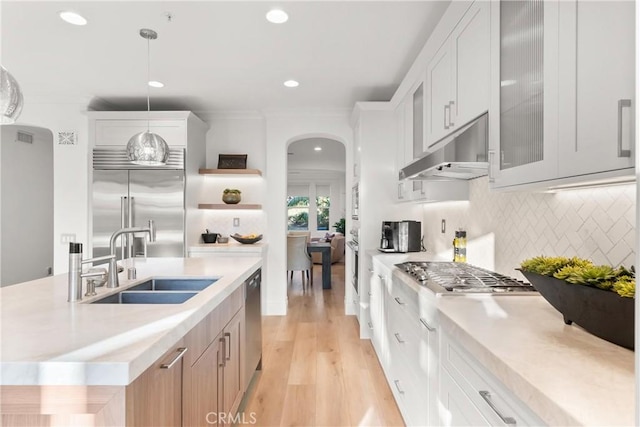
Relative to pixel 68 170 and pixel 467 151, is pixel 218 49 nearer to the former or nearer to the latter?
pixel 467 151

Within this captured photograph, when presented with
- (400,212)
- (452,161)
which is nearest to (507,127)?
(452,161)

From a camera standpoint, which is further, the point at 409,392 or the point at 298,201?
the point at 298,201

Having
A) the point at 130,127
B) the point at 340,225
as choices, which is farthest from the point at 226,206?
the point at 340,225

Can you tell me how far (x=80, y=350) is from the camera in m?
0.97

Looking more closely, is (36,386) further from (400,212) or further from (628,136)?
(400,212)

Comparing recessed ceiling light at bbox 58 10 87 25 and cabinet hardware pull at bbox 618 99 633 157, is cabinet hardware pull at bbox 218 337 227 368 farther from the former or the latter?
recessed ceiling light at bbox 58 10 87 25

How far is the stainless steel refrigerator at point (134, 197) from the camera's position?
4145 mm

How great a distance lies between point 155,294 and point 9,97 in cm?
109

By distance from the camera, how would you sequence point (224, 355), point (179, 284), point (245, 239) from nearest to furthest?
1. point (224, 355)
2. point (179, 284)
3. point (245, 239)

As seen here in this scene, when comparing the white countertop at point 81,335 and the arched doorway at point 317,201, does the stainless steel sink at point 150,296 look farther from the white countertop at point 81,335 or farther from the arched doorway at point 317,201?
the arched doorway at point 317,201

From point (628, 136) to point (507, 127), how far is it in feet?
2.07

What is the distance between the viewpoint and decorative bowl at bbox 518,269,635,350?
3.06ft

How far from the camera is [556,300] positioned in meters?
1.19

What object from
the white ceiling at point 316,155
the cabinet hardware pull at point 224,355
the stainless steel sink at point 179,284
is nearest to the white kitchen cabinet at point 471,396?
the cabinet hardware pull at point 224,355
